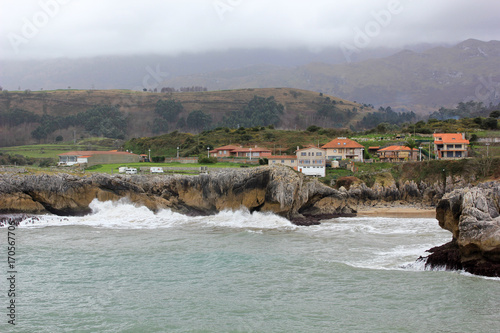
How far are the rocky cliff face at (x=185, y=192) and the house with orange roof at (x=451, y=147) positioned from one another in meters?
27.1

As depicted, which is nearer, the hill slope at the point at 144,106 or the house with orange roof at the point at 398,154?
the house with orange roof at the point at 398,154

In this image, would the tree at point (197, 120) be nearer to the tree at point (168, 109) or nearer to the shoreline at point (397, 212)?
the tree at point (168, 109)

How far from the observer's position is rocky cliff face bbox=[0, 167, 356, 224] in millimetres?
34719

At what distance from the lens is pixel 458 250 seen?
711 inches

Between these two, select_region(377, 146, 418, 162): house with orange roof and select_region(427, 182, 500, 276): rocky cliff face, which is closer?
select_region(427, 182, 500, 276): rocky cliff face

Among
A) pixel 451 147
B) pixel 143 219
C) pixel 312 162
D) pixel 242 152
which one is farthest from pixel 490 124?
pixel 143 219

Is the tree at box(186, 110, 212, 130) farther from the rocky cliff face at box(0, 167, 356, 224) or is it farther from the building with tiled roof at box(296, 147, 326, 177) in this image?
the rocky cliff face at box(0, 167, 356, 224)

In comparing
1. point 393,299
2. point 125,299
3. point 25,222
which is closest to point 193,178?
point 25,222

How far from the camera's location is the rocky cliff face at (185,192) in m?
34.7

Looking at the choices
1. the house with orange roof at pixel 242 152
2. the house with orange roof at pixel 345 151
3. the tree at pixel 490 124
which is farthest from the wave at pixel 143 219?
the tree at pixel 490 124

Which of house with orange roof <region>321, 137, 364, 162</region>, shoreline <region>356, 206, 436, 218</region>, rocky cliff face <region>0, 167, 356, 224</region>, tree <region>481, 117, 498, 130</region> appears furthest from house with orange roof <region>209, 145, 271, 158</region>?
tree <region>481, 117, 498, 130</region>

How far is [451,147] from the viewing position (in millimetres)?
59031

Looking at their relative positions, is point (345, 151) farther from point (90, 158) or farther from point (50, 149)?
point (50, 149)

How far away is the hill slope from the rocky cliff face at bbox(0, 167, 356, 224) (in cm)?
8874
